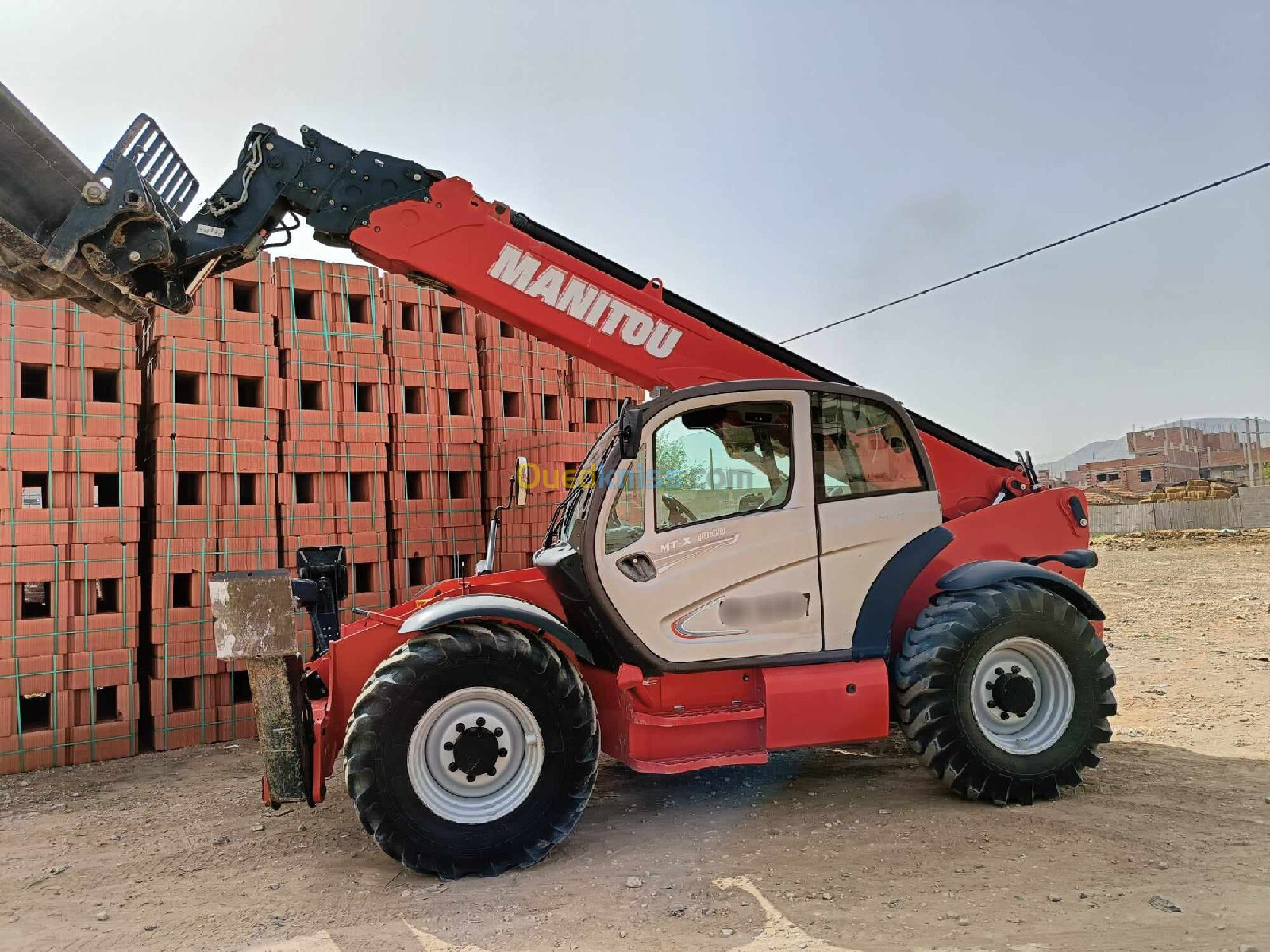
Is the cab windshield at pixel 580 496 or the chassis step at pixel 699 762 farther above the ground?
the cab windshield at pixel 580 496

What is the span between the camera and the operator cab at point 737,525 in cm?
516

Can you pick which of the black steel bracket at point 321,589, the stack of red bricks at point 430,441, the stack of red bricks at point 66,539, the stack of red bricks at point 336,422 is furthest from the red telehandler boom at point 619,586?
the stack of red bricks at point 430,441

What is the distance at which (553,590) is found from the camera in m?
5.71

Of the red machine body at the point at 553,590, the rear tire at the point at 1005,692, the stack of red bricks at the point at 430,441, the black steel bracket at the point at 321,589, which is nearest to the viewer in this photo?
the red machine body at the point at 553,590

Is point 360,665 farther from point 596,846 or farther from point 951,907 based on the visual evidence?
point 951,907

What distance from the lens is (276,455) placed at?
8.70m

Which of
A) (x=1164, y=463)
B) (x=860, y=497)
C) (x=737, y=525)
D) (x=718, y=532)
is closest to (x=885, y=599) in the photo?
(x=860, y=497)

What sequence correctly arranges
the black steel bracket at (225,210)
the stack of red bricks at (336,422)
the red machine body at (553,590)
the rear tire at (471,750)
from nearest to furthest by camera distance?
the rear tire at (471,750)
the black steel bracket at (225,210)
the red machine body at (553,590)
the stack of red bricks at (336,422)

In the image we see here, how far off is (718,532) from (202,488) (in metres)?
5.40

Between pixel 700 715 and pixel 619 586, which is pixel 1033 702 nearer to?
pixel 700 715

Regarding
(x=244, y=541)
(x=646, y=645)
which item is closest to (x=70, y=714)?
(x=244, y=541)

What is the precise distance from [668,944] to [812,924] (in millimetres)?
666

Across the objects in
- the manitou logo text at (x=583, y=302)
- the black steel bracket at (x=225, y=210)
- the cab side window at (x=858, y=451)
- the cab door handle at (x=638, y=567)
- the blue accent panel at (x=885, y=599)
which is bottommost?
the blue accent panel at (x=885, y=599)

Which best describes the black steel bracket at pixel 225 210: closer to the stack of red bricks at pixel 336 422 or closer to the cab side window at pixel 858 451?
the cab side window at pixel 858 451
